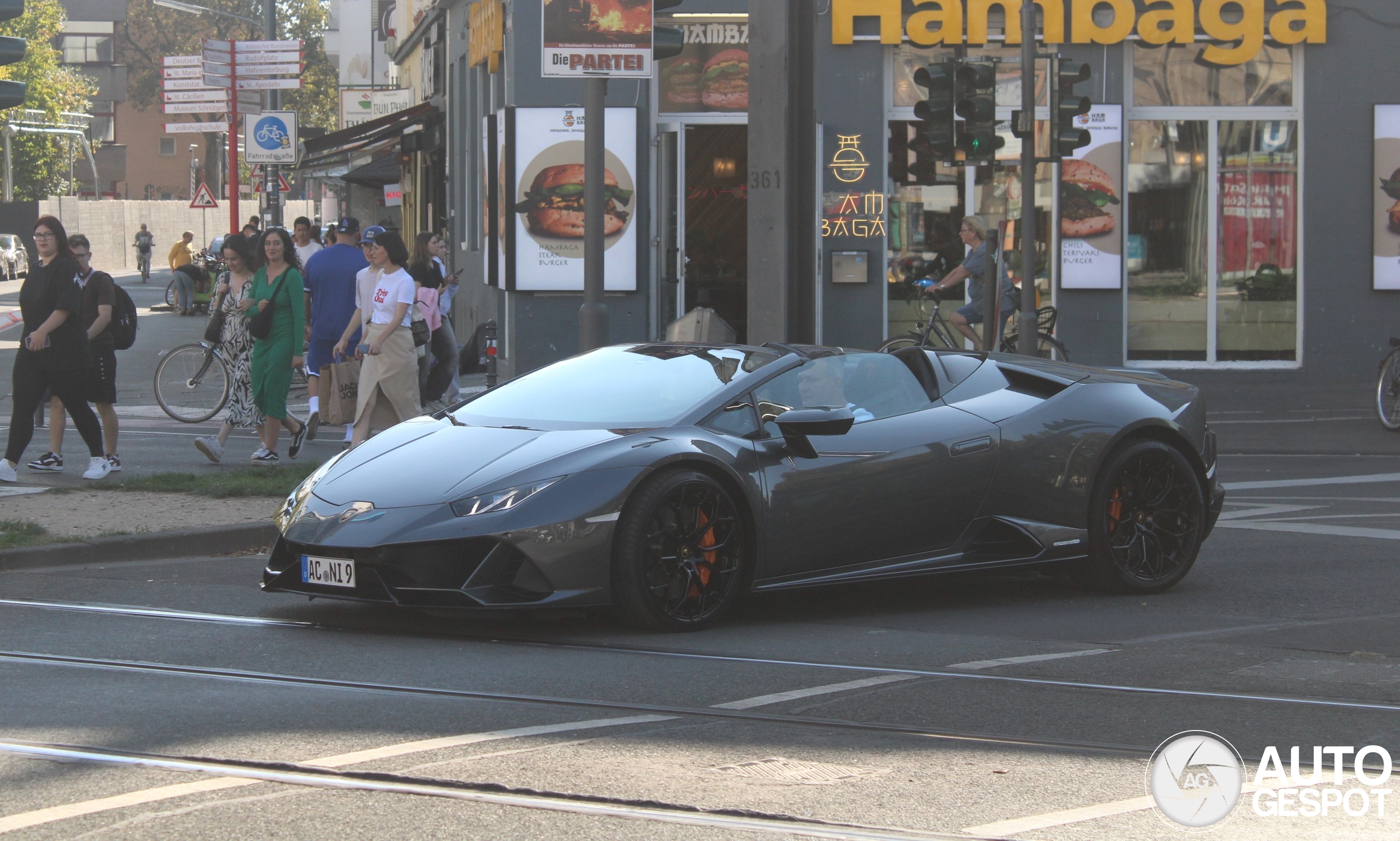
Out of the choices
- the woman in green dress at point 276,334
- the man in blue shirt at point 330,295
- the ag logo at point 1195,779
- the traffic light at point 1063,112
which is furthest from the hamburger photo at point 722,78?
the ag logo at point 1195,779

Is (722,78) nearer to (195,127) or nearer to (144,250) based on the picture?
(195,127)

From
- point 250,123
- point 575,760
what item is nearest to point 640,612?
point 575,760

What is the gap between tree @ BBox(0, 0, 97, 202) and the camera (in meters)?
70.8

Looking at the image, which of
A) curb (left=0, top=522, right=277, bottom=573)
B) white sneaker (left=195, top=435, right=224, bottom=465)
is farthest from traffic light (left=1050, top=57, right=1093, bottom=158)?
curb (left=0, top=522, right=277, bottom=573)

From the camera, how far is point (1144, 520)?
8086 mm

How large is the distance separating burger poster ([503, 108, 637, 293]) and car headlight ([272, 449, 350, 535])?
12.5 metres

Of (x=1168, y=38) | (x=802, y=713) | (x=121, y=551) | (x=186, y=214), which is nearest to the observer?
(x=802, y=713)

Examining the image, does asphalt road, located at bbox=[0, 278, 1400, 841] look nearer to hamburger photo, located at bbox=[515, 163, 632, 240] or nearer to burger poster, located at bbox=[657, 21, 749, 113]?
hamburger photo, located at bbox=[515, 163, 632, 240]

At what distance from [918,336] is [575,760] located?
45.7 feet

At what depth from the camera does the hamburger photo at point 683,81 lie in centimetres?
2036

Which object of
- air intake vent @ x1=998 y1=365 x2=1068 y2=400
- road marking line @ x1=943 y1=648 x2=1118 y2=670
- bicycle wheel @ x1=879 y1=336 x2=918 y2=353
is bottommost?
road marking line @ x1=943 y1=648 x2=1118 y2=670

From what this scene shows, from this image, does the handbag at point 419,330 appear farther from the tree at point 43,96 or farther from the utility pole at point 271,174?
the tree at point 43,96

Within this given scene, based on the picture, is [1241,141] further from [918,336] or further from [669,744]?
[669,744]

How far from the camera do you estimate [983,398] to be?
7828 millimetres
